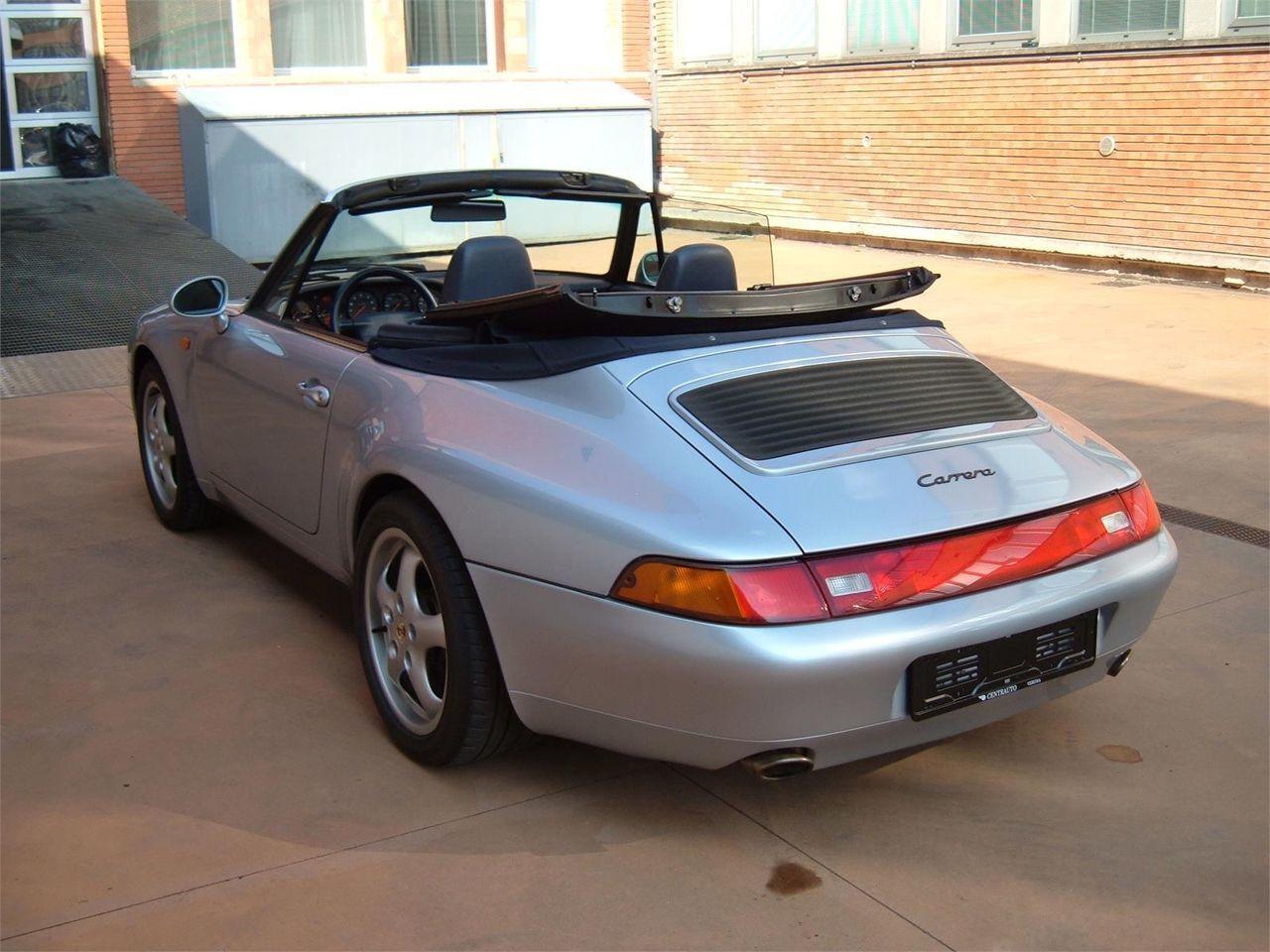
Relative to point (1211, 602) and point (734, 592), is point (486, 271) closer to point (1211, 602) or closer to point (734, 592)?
point (734, 592)

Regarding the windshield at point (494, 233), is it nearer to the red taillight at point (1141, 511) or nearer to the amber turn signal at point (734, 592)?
the amber turn signal at point (734, 592)

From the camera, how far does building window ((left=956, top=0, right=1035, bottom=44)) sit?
46.8 ft

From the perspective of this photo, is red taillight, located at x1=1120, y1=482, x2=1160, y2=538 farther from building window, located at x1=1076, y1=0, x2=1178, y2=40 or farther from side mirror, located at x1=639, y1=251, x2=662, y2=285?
building window, located at x1=1076, y1=0, x2=1178, y2=40

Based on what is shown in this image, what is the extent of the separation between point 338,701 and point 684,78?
16432 millimetres

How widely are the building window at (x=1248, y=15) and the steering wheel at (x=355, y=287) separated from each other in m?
9.87

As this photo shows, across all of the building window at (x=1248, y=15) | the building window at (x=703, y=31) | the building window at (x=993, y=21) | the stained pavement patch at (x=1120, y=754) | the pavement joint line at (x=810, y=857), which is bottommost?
the stained pavement patch at (x=1120, y=754)

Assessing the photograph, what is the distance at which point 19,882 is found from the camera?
316cm

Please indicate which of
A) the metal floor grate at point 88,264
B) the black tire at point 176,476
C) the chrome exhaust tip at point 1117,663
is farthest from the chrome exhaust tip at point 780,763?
the metal floor grate at point 88,264

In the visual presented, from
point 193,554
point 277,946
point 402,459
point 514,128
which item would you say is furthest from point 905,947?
point 514,128

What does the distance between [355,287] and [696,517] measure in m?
2.11

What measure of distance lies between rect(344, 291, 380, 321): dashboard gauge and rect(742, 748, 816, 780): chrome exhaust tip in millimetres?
2305

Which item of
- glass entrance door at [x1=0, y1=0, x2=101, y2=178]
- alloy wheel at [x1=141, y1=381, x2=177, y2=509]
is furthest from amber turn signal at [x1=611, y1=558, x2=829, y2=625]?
glass entrance door at [x1=0, y1=0, x2=101, y2=178]

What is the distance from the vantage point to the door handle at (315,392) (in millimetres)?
4156

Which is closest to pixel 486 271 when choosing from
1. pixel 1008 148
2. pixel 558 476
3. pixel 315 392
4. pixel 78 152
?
pixel 315 392
